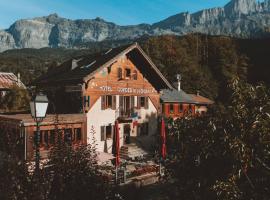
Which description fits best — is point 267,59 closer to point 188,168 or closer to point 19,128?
point 19,128

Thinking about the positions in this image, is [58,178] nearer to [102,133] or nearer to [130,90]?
[102,133]

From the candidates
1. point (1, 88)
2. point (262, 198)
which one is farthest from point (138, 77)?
point (262, 198)

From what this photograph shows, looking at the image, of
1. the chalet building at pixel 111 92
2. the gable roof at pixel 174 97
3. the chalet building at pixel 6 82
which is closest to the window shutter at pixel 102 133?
the chalet building at pixel 111 92

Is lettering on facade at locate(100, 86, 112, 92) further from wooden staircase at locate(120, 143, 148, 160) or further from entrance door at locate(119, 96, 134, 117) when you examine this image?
wooden staircase at locate(120, 143, 148, 160)

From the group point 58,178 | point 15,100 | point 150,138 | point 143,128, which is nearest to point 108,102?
point 143,128

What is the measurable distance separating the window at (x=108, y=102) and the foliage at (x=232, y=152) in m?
22.4

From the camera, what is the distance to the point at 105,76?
1186 inches

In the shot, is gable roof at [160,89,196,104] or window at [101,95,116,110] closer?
window at [101,95,116,110]

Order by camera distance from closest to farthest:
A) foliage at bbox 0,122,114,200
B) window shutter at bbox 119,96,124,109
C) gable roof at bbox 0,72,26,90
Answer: foliage at bbox 0,122,114,200 < window shutter at bbox 119,96,124,109 < gable roof at bbox 0,72,26,90

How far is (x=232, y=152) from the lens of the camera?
19.7 feet

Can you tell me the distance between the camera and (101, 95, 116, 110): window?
30016mm

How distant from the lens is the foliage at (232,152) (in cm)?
587

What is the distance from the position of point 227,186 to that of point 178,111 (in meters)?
39.0

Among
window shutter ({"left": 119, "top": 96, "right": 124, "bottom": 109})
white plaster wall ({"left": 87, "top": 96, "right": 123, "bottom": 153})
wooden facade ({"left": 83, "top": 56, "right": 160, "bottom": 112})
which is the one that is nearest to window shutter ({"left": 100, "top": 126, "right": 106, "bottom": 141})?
white plaster wall ({"left": 87, "top": 96, "right": 123, "bottom": 153})
